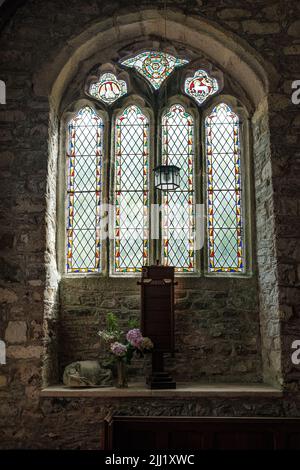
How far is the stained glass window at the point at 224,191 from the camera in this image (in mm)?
5477

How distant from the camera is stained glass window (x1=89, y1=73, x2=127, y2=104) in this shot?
5828 millimetres

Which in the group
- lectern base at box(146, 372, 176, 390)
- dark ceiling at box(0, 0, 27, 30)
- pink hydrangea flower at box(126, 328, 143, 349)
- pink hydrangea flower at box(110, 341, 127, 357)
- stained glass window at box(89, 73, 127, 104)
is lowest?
lectern base at box(146, 372, 176, 390)

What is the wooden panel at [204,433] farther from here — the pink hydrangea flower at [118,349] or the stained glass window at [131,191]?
the stained glass window at [131,191]

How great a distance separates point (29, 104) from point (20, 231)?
1.28 m

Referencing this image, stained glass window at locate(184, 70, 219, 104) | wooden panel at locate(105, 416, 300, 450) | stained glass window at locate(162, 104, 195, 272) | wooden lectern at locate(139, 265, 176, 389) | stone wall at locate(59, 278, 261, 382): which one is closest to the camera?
wooden panel at locate(105, 416, 300, 450)

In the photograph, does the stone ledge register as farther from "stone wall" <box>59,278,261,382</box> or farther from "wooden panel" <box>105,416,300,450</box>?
"wooden panel" <box>105,416,300,450</box>

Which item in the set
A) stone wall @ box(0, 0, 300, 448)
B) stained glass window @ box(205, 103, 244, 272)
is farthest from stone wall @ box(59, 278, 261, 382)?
stained glass window @ box(205, 103, 244, 272)

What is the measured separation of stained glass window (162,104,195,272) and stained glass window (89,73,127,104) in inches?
23.3

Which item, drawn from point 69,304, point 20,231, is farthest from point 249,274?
point 20,231

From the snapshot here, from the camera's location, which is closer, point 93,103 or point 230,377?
point 230,377

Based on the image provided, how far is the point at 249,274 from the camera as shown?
5387mm
